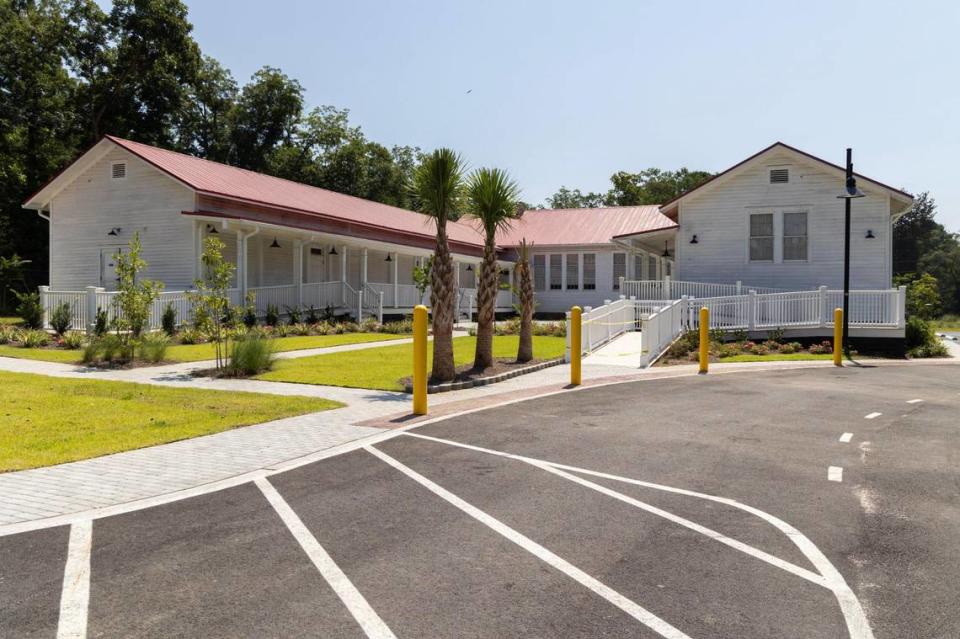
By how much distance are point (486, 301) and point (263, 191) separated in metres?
16.4

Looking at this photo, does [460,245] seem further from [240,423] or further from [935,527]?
[935,527]

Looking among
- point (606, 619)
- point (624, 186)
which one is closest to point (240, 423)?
point (606, 619)

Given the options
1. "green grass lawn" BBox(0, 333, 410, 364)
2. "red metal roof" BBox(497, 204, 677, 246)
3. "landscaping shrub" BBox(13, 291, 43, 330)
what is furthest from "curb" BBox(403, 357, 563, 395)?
"red metal roof" BBox(497, 204, 677, 246)

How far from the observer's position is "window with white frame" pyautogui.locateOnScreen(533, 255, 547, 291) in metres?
38.6

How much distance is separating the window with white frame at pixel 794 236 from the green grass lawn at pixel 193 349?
14065 millimetres

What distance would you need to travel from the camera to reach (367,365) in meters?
16.2

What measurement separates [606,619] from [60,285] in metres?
28.8

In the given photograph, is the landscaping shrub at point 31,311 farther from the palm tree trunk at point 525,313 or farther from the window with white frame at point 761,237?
the window with white frame at point 761,237

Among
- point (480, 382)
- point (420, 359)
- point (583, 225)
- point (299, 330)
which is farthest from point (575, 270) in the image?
point (420, 359)

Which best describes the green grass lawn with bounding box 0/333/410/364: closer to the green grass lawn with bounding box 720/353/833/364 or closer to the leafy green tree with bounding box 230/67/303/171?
the green grass lawn with bounding box 720/353/833/364

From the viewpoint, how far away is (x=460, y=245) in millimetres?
38469

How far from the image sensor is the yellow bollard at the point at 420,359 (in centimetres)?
998

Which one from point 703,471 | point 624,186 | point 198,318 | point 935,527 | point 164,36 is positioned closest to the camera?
point 935,527

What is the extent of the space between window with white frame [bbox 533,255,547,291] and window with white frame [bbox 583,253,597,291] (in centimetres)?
214
